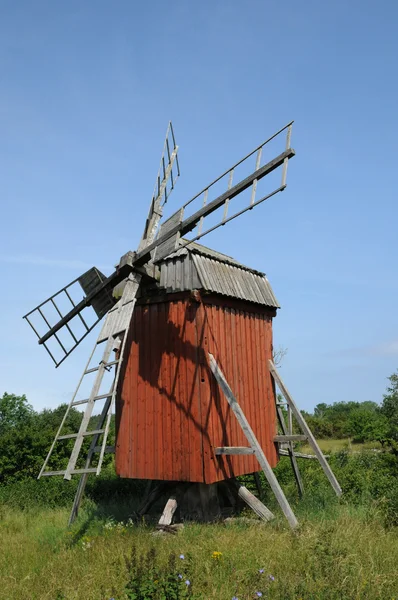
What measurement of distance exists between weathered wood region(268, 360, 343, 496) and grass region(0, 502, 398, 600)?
3.94ft

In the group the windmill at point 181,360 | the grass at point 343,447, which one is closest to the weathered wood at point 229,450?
the windmill at point 181,360

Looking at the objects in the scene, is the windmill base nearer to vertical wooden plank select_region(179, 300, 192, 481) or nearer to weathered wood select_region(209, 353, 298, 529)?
weathered wood select_region(209, 353, 298, 529)

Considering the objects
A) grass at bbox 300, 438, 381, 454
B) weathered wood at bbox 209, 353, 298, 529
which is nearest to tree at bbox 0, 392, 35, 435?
grass at bbox 300, 438, 381, 454

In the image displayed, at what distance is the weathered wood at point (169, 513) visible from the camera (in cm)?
939

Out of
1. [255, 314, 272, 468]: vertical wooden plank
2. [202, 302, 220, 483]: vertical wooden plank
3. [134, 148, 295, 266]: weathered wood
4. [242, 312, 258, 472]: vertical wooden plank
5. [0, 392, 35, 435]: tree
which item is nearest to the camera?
[134, 148, 295, 266]: weathered wood

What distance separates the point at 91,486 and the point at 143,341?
24.3ft

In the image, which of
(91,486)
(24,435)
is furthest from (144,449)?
(24,435)

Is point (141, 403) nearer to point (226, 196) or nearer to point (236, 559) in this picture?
point (236, 559)

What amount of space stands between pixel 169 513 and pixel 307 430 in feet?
11.8

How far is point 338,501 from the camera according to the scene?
1030cm

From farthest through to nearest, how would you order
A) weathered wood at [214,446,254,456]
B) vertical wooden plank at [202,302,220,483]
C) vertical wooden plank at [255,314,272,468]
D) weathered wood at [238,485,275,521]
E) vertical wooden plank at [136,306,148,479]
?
vertical wooden plank at [255,314,272,468] → vertical wooden plank at [136,306,148,479] → weathered wood at [238,485,275,521] → vertical wooden plank at [202,302,220,483] → weathered wood at [214,446,254,456]

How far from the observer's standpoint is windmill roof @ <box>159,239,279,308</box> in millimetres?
9906

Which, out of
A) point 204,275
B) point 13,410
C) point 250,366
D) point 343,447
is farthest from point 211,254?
point 13,410

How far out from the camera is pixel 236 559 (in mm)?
6695
